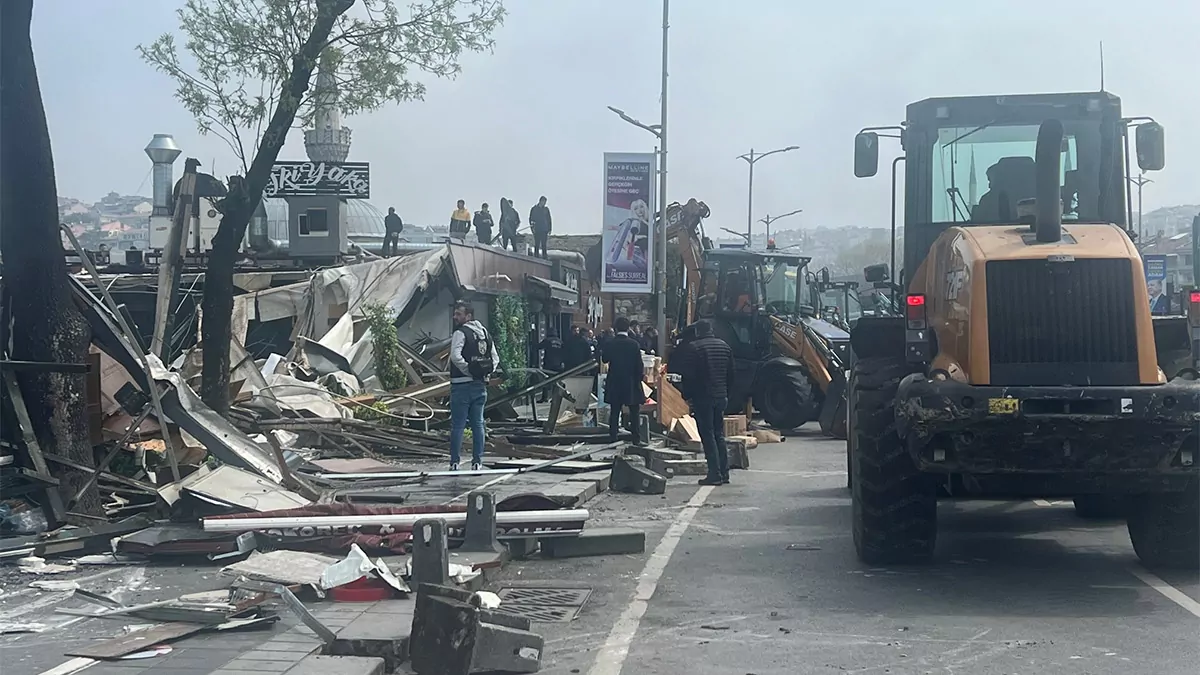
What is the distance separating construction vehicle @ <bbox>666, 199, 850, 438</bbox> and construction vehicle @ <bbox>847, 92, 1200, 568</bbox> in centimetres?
1289

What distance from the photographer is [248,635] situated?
6.71 meters

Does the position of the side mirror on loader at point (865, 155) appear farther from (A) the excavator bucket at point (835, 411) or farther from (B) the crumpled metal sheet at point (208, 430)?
(A) the excavator bucket at point (835, 411)

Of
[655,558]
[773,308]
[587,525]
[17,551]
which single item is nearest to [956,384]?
[655,558]

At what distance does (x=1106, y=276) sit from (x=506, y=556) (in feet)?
15.3

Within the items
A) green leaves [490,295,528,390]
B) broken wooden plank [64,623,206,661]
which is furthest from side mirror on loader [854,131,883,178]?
green leaves [490,295,528,390]

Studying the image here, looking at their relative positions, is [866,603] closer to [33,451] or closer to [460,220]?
[33,451]

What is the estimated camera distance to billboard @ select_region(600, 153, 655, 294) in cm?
2722

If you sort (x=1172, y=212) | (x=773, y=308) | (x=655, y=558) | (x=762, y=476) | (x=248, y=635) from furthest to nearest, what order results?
(x=1172, y=212) < (x=773, y=308) < (x=762, y=476) < (x=655, y=558) < (x=248, y=635)

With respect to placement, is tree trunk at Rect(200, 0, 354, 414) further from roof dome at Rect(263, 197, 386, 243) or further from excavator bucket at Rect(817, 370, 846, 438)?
roof dome at Rect(263, 197, 386, 243)

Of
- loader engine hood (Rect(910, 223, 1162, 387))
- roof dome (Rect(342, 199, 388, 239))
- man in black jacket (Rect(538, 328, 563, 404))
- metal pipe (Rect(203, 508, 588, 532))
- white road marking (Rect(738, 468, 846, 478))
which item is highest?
roof dome (Rect(342, 199, 388, 239))

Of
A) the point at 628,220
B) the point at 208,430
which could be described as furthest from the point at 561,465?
the point at 628,220

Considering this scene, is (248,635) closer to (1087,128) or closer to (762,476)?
(1087,128)

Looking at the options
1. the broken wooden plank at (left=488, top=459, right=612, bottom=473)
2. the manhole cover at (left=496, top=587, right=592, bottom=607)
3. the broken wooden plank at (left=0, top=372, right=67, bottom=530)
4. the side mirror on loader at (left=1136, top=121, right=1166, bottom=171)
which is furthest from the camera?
the broken wooden plank at (left=488, top=459, right=612, bottom=473)

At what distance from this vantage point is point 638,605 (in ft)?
26.8
